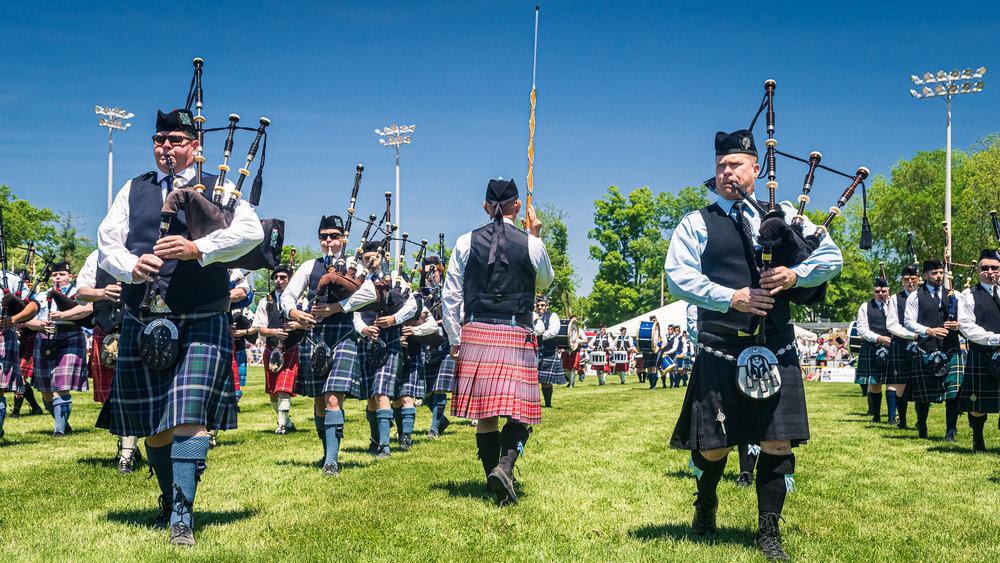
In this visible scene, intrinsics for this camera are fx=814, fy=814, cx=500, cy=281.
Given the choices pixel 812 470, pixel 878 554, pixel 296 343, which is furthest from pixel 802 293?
pixel 296 343

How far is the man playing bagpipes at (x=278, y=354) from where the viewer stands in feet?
28.1

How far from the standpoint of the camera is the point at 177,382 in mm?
3666

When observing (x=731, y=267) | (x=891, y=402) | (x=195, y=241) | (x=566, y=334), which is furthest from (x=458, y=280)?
(x=566, y=334)

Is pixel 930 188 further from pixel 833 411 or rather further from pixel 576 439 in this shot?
pixel 576 439

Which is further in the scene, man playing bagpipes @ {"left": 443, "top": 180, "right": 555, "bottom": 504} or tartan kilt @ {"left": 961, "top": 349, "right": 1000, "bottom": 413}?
tartan kilt @ {"left": 961, "top": 349, "right": 1000, "bottom": 413}

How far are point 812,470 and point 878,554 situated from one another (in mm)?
2753

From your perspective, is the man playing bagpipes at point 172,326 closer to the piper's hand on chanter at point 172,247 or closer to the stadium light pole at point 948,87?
the piper's hand on chanter at point 172,247

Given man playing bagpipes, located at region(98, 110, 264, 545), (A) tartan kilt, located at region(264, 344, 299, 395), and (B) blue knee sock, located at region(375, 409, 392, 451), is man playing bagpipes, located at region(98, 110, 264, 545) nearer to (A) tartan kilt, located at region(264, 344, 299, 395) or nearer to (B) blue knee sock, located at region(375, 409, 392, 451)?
(B) blue knee sock, located at region(375, 409, 392, 451)

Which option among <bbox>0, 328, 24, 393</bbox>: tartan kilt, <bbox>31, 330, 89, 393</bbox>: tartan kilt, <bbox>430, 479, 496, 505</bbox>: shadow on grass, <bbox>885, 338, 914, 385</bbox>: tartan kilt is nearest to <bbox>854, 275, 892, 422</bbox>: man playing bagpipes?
<bbox>885, 338, 914, 385</bbox>: tartan kilt

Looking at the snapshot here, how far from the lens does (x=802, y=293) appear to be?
11.7ft

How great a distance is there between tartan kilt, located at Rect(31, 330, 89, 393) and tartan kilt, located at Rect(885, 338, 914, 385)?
8862 mm

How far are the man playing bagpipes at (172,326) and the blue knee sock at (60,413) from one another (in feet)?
16.0

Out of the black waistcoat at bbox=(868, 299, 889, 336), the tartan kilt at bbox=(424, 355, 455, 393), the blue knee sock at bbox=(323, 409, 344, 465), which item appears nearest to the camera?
the blue knee sock at bbox=(323, 409, 344, 465)

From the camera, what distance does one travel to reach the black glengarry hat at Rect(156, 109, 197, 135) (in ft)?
13.0
